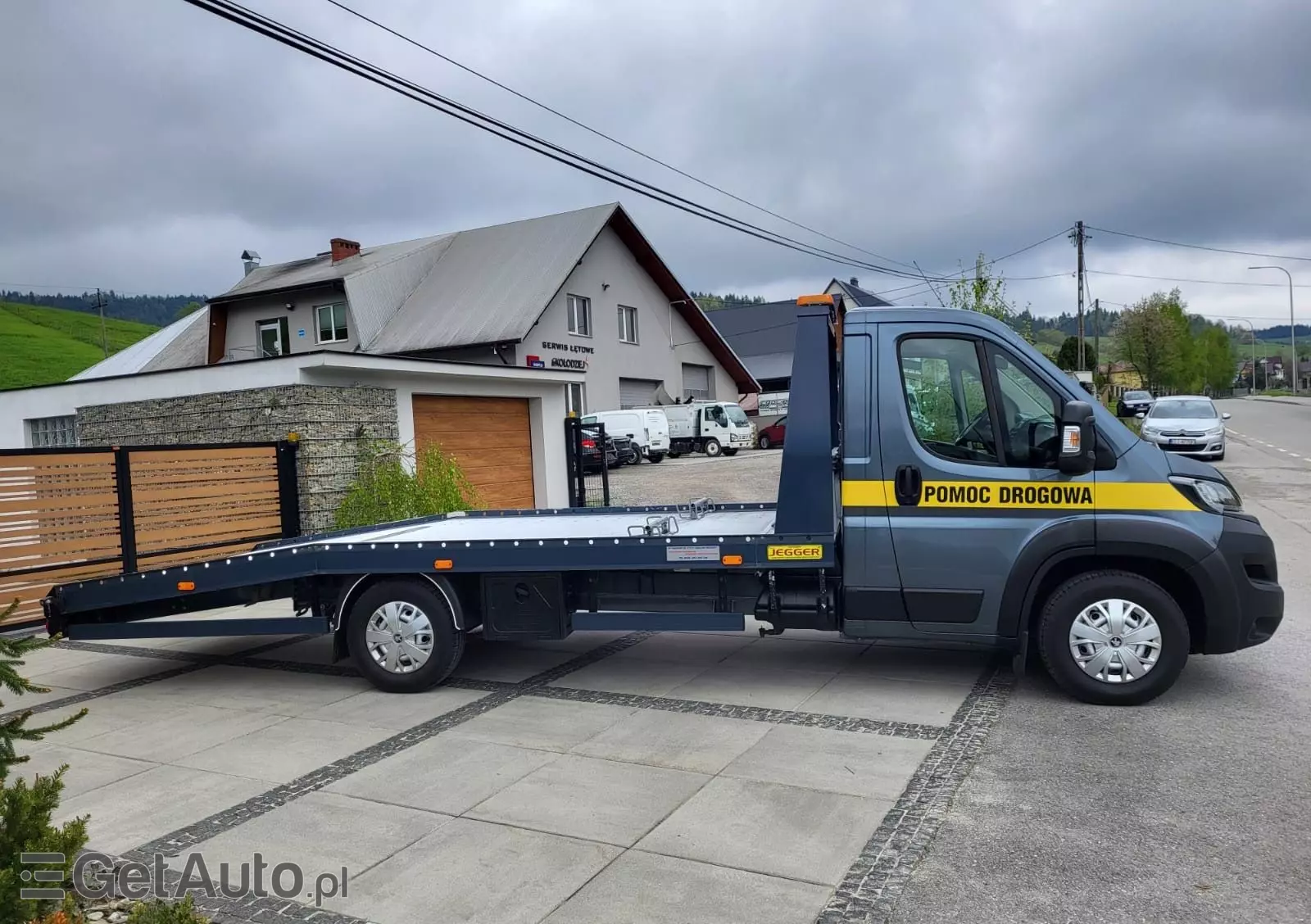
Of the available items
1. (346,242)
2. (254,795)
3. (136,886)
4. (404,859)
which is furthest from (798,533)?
(346,242)

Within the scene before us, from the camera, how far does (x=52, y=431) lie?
1767 centimetres

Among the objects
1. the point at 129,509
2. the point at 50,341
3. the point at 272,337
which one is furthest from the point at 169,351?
the point at 50,341

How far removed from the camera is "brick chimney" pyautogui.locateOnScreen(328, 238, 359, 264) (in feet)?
122

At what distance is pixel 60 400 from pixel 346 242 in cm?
2296

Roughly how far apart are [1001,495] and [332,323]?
30536 millimetres

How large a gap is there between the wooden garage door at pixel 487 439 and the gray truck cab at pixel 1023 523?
10283 mm

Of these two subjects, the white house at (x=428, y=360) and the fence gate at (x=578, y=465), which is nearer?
the white house at (x=428, y=360)

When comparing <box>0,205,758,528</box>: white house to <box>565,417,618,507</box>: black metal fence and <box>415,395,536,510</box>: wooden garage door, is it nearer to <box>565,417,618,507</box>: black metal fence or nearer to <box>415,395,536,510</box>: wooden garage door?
<box>415,395,536,510</box>: wooden garage door

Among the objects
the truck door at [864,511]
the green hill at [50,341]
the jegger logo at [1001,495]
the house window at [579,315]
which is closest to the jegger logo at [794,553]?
the truck door at [864,511]

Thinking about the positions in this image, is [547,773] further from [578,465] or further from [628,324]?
[628,324]

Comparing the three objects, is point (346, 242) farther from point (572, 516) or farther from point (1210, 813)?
point (1210, 813)

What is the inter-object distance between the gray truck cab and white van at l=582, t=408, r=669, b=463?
79.7 feet

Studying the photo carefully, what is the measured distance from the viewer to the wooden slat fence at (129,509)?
9.18 m

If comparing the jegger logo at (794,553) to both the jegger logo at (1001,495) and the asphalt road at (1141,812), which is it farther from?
the asphalt road at (1141,812)
